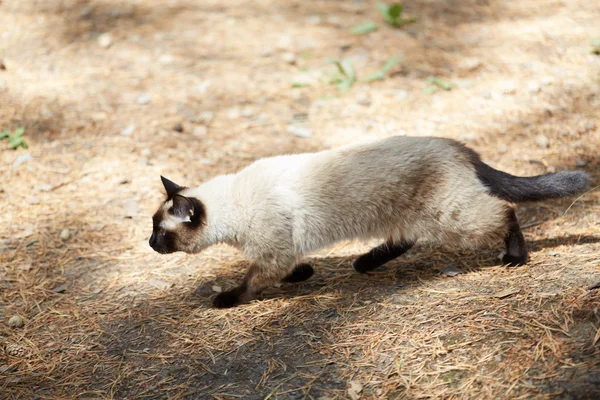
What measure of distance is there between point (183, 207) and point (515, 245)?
213 cm

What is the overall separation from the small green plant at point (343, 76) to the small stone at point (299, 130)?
802mm

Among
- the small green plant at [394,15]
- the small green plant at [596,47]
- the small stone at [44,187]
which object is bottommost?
the small stone at [44,187]

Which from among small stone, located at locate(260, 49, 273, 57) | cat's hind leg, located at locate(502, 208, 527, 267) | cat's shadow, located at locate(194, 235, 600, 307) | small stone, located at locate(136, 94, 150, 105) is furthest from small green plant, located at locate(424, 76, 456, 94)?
small stone, located at locate(136, 94, 150, 105)

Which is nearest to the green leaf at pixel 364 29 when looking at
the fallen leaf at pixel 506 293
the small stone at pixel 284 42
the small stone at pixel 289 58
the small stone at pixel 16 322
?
the small stone at pixel 284 42

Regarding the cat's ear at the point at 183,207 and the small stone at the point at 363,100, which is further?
the small stone at the point at 363,100

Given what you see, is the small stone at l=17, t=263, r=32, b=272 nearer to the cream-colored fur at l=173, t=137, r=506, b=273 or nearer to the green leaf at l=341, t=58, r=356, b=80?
the cream-colored fur at l=173, t=137, r=506, b=273

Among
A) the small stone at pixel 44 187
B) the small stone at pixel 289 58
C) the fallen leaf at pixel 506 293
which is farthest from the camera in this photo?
the small stone at pixel 289 58

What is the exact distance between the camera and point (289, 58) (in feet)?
21.5

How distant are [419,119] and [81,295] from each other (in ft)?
11.4

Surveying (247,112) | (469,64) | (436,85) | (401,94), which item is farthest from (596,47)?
(247,112)

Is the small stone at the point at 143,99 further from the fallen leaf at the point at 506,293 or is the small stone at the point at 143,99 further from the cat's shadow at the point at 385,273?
the fallen leaf at the point at 506,293

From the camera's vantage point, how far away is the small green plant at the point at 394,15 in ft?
22.8

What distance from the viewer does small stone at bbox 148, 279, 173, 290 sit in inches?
150

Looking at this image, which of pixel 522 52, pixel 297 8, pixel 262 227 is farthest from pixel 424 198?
pixel 297 8
